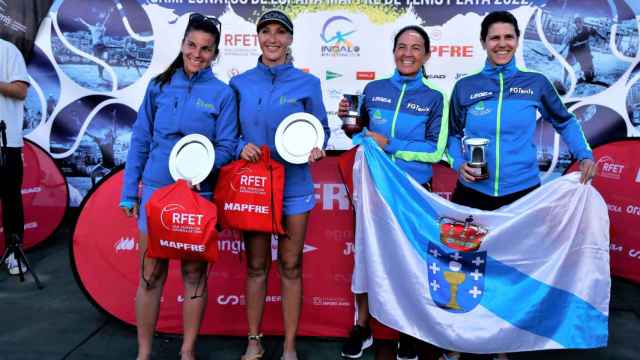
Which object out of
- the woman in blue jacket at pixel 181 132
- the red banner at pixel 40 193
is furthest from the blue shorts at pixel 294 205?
the red banner at pixel 40 193

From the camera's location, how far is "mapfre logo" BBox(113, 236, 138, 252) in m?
3.01

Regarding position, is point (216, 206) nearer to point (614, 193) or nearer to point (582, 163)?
point (582, 163)

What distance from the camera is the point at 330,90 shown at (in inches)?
194

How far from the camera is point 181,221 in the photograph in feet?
7.16

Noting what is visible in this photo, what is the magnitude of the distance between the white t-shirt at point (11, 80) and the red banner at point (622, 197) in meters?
4.36

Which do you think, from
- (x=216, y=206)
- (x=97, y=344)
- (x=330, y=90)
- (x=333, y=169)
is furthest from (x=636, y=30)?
(x=97, y=344)

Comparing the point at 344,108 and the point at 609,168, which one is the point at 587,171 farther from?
the point at 609,168

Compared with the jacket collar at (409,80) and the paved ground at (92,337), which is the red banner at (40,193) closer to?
the paved ground at (92,337)

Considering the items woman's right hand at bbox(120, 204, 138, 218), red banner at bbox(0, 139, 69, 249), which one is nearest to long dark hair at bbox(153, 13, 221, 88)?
woman's right hand at bbox(120, 204, 138, 218)

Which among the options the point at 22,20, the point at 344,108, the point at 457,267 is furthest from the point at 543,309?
the point at 22,20

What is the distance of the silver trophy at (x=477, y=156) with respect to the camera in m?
2.31

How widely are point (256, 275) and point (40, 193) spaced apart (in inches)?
118

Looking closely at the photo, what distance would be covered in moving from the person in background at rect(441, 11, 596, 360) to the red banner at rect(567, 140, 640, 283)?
1.79 m

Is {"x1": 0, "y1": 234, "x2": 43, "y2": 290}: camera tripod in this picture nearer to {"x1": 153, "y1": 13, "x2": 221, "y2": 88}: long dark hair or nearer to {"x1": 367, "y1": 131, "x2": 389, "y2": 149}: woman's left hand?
{"x1": 153, "y1": 13, "x2": 221, "y2": 88}: long dark hair
